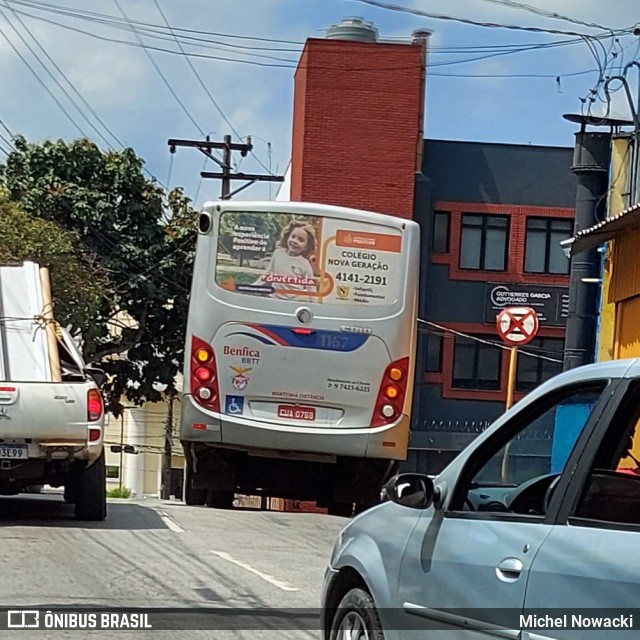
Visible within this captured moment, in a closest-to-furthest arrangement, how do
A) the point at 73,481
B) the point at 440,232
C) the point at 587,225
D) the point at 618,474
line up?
the point at 618,474, the point at 73,481, the point at 587,225, the point at 440,232

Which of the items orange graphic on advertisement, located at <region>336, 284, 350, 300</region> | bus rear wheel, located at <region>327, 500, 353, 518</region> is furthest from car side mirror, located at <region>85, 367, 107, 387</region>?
orange graphic on advertisement, located at <region>336, 284, 350, 300</region>

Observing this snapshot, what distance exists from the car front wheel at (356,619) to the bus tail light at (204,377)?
257 inches

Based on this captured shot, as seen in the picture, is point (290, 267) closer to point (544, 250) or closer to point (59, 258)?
point (59, 258)

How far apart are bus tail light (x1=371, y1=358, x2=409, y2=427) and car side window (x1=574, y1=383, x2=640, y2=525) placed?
7.94 m

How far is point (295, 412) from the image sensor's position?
486 inches

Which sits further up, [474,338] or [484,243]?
[484,243]

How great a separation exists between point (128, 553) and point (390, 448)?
9.42 feet

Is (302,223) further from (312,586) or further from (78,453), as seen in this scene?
(312,586)

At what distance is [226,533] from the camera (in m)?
13.5

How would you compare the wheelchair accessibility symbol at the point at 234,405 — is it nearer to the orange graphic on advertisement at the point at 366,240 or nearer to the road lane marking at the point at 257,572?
the road lane marking at the point at 257,572

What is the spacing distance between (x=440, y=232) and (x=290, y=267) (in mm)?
21588

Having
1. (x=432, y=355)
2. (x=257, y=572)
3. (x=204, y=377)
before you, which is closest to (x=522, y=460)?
(x=257, y=572)

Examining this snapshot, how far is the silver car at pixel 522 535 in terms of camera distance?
4.07 m

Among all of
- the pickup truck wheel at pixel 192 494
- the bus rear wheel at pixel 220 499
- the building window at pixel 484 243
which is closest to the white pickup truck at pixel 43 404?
the pickup truck wheel at pixel 192 494
